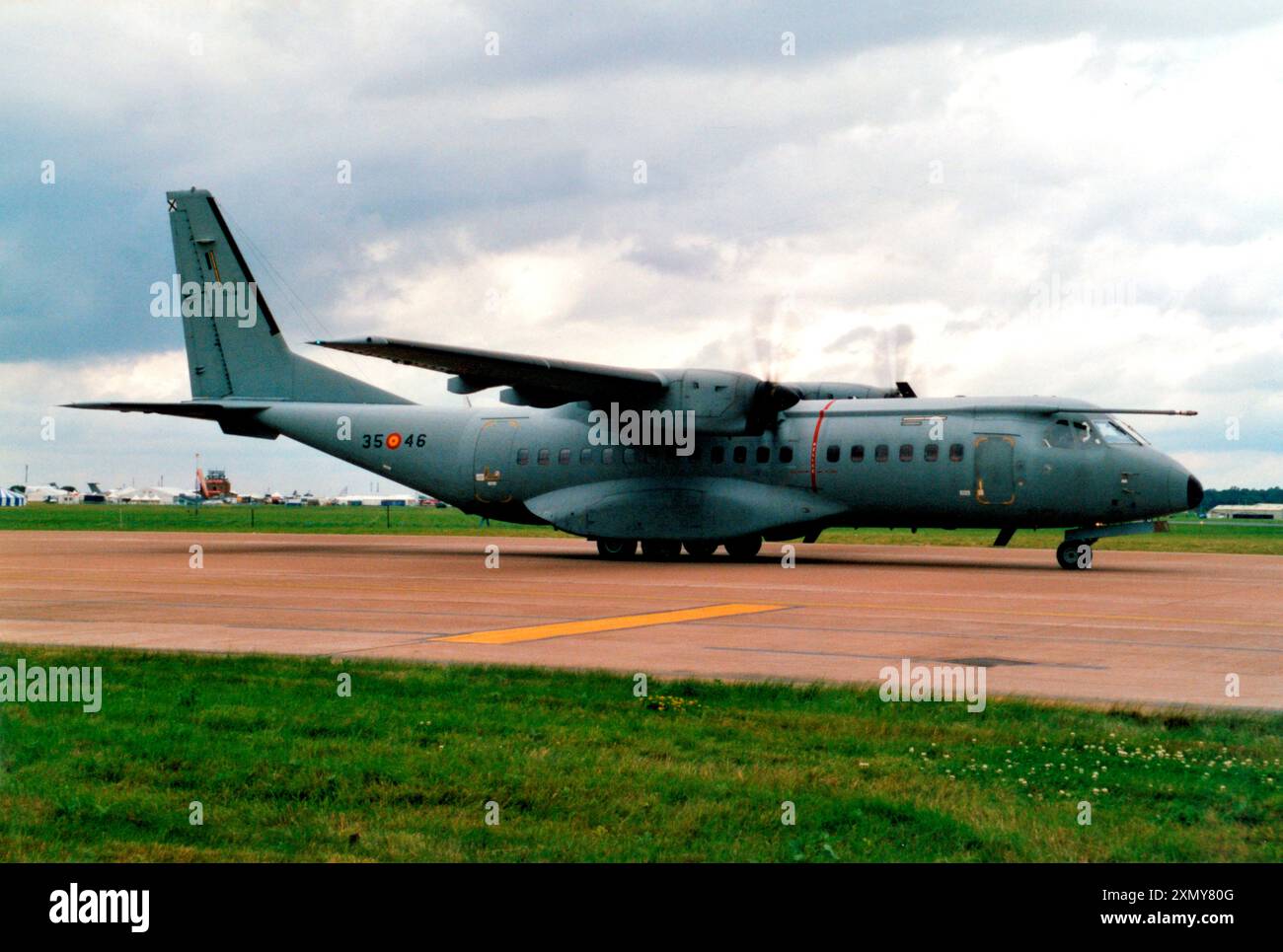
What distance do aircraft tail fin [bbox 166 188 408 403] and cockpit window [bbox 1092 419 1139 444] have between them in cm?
1992

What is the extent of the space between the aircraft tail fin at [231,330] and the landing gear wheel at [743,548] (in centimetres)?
1158

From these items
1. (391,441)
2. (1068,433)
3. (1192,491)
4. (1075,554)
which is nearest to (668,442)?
(391,441)

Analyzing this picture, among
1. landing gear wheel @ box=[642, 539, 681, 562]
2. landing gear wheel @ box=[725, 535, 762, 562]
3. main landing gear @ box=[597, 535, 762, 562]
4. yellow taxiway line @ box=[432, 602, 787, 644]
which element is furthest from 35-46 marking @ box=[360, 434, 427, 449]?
yellow taxiway line @ box=[432, 602, 787, 644]

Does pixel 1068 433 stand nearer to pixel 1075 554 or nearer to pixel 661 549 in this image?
pixel 1075 554

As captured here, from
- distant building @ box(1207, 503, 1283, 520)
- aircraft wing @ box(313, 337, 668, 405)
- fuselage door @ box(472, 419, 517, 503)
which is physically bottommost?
distant building @ box(1207, 503, 1283, 520)

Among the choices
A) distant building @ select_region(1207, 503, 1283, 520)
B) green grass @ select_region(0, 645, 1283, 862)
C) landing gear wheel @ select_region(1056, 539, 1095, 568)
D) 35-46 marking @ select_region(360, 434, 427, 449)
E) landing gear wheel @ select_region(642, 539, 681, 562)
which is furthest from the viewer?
distant building @ select_region(1207, 503, 1283, 520)

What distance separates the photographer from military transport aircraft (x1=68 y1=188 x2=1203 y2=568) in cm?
2734

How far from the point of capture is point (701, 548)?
3175cm

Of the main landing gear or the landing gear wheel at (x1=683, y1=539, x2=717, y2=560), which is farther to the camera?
the main landing gear

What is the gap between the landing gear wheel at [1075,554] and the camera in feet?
92.0

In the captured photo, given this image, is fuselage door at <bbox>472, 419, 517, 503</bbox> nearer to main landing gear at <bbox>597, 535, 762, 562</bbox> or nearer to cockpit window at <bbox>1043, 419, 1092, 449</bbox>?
main landing gear at <bbox>597, 535, 762, 562</bbox>

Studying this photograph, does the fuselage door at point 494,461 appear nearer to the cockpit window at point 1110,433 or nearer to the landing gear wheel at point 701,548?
the landing gear wheel at point 701,548

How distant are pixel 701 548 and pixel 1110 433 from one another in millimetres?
10391
